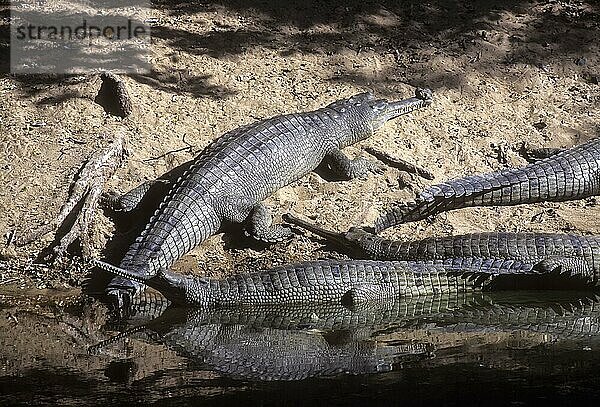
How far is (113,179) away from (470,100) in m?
3.47

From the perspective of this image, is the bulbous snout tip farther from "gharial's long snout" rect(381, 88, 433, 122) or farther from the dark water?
the dark water

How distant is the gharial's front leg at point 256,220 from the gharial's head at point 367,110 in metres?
1.39

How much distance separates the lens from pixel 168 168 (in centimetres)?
684

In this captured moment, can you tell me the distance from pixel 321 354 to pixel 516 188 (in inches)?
114

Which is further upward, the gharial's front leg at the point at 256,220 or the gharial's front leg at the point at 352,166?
the gharial's front leg at the point at 352,166

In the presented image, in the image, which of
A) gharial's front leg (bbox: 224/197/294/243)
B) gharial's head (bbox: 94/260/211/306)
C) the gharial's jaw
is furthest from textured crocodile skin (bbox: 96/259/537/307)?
the gharial's jaw

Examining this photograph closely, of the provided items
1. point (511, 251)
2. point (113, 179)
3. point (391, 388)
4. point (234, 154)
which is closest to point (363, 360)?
point (391, 388)

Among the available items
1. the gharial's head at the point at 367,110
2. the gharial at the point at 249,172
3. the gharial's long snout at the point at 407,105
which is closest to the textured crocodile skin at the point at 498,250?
the gharial at the point at 249,172

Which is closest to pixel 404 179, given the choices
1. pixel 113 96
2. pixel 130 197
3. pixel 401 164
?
pixel 401 164

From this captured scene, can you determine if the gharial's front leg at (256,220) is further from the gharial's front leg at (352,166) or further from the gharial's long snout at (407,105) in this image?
the gharial's long snout at (407,105)

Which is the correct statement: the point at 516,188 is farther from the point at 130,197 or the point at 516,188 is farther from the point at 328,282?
the point at 130,197

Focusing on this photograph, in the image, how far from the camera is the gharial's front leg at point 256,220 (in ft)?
20.4

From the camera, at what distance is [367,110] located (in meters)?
7.46

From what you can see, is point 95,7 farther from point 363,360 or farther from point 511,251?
point 363,360
